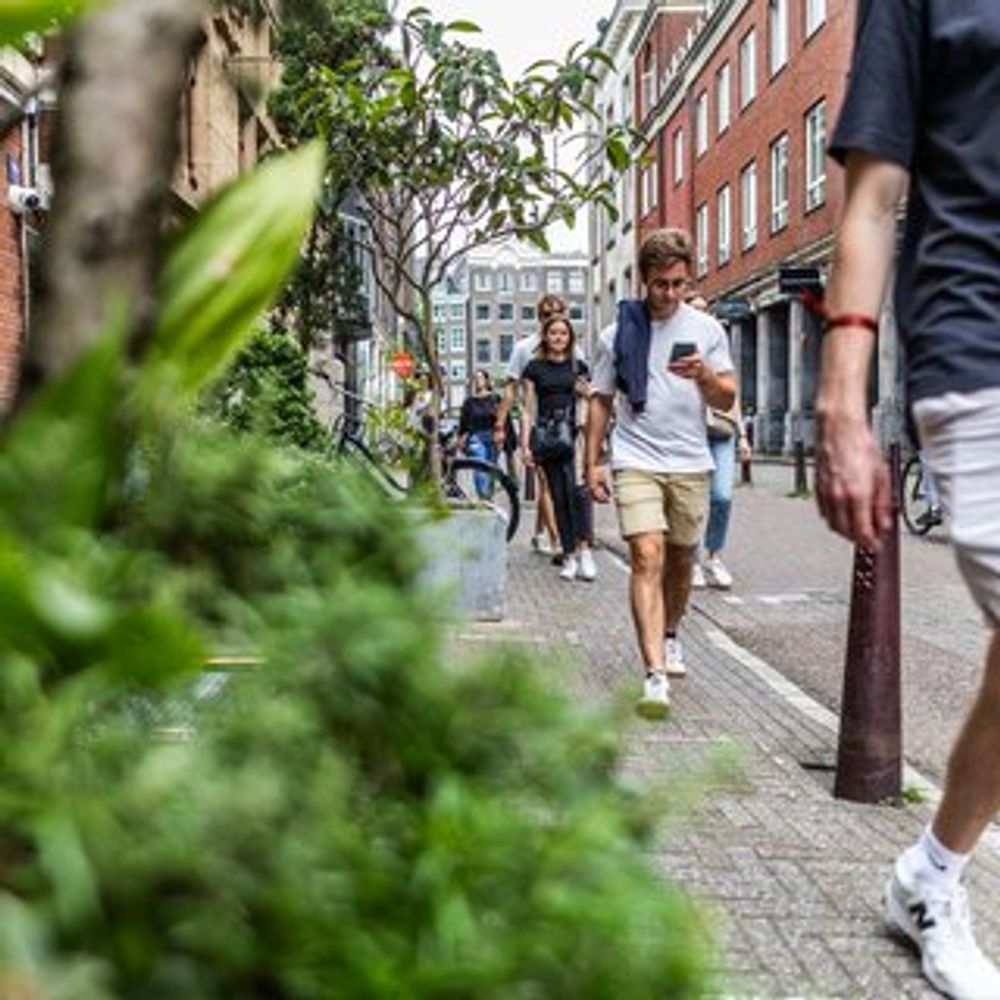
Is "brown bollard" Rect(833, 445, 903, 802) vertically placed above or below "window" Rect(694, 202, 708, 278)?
below

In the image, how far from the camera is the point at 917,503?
13531 millimetres

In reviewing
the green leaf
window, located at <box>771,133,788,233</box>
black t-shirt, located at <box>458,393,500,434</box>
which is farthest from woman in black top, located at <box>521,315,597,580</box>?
window, located at <box>771,133,788,233</box>

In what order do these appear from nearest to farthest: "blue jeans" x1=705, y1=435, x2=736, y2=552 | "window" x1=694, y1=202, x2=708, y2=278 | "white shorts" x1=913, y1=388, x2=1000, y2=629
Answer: "white shorts" x1=913, y1=388, x2=1000, y2=629
"blue jeans" x1=705, y1=435, x2=736, y2=552
"window" x1=694, y1=202, x2=708, y2=278

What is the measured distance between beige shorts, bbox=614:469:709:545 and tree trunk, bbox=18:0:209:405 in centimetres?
459

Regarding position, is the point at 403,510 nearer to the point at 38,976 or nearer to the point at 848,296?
the point at 38,976

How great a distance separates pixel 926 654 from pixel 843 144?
4.95m

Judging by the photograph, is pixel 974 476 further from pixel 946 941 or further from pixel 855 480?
pixel 946 941

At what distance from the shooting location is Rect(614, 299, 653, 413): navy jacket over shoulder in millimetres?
5527

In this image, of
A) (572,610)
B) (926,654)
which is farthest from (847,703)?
(572,610)

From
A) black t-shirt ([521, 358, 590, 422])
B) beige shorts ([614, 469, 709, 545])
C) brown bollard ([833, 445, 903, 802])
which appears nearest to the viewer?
brown bollard ([833, 445, 903, 802])

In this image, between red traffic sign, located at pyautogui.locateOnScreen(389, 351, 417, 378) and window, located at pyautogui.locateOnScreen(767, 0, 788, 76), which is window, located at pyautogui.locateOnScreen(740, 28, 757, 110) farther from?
red traffic sign, located at pyautogui.locateOnScreen(389, 351, 417, 378)

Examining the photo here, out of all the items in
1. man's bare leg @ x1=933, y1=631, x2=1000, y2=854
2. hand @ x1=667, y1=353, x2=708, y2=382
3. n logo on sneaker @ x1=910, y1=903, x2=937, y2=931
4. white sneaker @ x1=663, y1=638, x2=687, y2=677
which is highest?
hand @ x1=667, y1=353, x2=708, y2=382

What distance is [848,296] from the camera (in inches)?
94.3

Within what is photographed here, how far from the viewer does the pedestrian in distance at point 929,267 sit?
7.54ft
